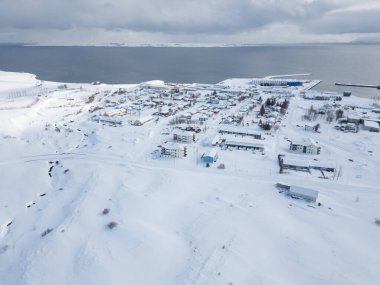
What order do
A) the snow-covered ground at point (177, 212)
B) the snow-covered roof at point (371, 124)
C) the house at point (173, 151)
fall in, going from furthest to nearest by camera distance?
the snow-covered roof at point (371, 124) < the house at point (173, 151) < the snow-covered ground at point (177, 212)

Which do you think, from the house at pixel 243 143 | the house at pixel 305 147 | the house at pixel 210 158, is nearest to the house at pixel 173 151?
the house at pixel 210 158

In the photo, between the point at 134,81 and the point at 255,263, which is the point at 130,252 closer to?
the point at 255,263

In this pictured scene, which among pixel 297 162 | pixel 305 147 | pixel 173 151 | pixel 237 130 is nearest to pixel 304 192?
pixel 297 162

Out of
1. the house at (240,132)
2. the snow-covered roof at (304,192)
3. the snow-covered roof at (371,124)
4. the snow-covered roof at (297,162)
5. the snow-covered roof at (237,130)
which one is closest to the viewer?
the snow-covered roof at (304,192)

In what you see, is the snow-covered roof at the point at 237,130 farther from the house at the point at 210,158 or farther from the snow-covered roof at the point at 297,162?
the house at the point at 210,158

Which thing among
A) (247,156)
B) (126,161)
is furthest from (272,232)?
(126,161)

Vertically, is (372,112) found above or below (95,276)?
above
